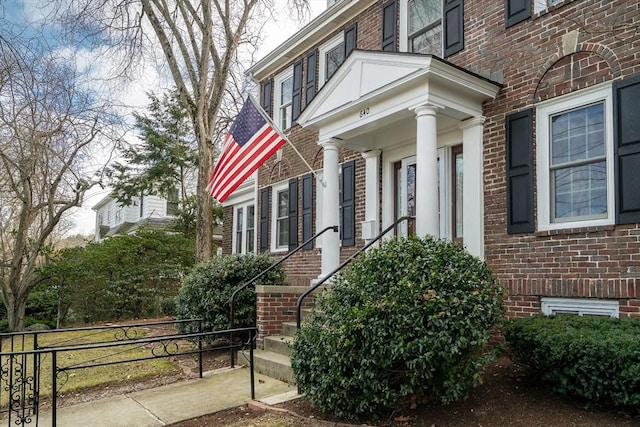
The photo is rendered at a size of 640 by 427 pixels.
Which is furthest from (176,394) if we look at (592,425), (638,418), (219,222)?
(219,222)

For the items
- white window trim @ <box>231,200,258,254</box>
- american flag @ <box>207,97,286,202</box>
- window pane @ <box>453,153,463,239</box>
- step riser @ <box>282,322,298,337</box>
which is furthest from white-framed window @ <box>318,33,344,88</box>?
step riser @ <box>282,322,298,337</box>

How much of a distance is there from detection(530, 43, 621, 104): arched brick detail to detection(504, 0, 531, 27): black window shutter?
2.41 feet

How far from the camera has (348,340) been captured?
406cm

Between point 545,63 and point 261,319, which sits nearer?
point 545,63

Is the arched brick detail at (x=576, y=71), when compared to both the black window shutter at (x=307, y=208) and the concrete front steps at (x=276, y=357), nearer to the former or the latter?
the concrete front steps at (x=276, y=357)

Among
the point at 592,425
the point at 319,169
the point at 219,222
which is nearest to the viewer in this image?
the point at 592,425

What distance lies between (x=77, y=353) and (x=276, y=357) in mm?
4315

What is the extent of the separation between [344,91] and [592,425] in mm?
5051

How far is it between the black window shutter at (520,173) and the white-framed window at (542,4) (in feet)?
4.09

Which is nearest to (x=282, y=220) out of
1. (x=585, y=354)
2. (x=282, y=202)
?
(x=282, y=202)

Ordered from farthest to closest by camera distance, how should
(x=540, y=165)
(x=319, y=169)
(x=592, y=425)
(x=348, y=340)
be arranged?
(x=319, y=169) < (x=540, y=165) < (x=348, y=340) < (x=592, y=425)

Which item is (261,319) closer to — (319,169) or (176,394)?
(176,394)

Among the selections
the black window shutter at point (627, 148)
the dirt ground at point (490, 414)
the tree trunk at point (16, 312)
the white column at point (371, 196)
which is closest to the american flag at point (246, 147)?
the white column at point (371, 196)

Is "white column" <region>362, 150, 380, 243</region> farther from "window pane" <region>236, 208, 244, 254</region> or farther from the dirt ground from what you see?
"window pane" <region>236, 208, 244, 254</region>
